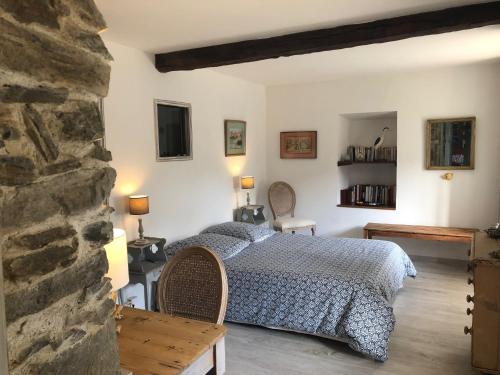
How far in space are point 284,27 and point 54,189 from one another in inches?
101

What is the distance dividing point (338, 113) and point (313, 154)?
25.3 inches

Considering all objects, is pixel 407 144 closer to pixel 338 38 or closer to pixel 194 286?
pixel 338 38

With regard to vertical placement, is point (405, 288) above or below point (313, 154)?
below

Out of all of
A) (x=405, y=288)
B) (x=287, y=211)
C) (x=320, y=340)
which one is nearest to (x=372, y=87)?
(x=287, y=211)

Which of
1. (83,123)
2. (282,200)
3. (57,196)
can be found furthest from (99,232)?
(282,200)

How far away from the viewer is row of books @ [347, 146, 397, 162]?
5.42m

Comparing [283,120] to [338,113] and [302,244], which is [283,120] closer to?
[338,113]

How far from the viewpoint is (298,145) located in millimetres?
5723

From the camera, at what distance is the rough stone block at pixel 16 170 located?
2.58ft

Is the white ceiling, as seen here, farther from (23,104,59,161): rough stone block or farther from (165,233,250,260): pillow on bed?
(23,104,59,161): rough stone block

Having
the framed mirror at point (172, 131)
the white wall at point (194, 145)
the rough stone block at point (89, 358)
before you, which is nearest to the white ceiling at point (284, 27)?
the white wall at point (194, 145)

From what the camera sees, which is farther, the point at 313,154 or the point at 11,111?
the point at 313,154

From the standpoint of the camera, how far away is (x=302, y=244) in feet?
14.0

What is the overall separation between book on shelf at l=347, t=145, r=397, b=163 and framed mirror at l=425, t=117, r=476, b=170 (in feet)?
1.79
